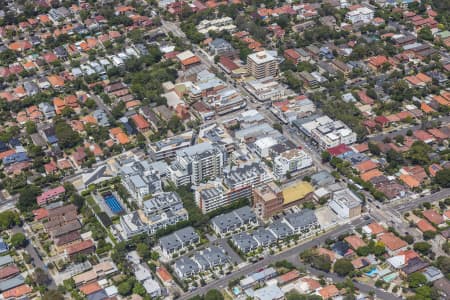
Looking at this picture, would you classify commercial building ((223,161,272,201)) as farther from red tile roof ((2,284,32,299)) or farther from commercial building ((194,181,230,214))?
red tile roof ((2,284,32,299))

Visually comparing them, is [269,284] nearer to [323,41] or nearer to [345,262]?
[345,262]

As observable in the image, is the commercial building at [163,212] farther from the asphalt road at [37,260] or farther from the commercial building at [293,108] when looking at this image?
the commercial building at [293,108]

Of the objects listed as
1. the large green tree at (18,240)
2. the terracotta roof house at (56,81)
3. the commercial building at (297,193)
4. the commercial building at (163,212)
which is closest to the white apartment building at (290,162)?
the commercial building at (297,193)

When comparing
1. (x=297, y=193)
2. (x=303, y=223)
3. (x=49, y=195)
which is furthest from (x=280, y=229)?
(x=49, y=195)

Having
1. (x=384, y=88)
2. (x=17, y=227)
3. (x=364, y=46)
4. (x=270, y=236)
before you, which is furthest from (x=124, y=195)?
Answer: (x=364, y=46)

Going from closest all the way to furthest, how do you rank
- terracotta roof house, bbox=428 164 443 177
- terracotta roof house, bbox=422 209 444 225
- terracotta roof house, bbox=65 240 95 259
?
terracotta roof house, bbox=65 240 95 259
terracotta roof house, bbox=422 209 444 225
terracotta roof house, bbox=428 164 443 177

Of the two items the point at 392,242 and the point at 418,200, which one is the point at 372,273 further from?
the point at 418,200

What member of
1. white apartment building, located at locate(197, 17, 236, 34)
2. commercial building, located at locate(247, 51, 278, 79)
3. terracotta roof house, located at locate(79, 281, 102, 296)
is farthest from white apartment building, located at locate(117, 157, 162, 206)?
white apartment building, located at locate(197, 17, 236, 34)
